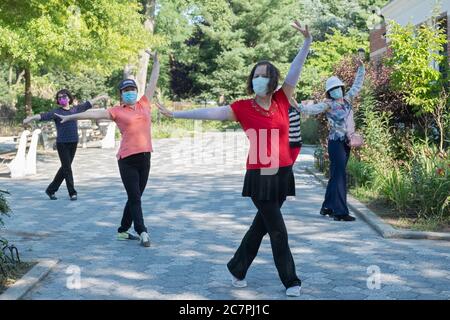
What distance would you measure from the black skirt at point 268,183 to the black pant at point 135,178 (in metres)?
2.38

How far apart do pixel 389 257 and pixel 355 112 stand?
654 centimetres

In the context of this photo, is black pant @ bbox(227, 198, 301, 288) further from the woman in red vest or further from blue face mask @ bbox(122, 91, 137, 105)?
blue face mask @ bbox(122, 91, 137, 105)

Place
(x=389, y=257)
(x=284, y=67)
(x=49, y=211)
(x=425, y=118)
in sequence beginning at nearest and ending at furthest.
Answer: (x=389, y=257)
(x=49, y=211)
(x=425, y=118)
(x=284, y=67)

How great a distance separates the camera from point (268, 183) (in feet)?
17.0

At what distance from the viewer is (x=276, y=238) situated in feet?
17.3

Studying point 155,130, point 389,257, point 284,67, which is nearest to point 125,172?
point 389,257

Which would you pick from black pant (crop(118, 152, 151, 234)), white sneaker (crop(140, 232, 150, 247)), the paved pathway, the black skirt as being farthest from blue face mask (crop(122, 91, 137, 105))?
the black skirt

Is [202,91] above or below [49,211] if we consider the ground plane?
above

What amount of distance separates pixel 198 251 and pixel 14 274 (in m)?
1.93

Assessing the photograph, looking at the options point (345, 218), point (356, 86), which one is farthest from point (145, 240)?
point (356, 86)

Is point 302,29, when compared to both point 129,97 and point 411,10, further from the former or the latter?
point 411,10

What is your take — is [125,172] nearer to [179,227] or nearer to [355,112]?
[179,227]
